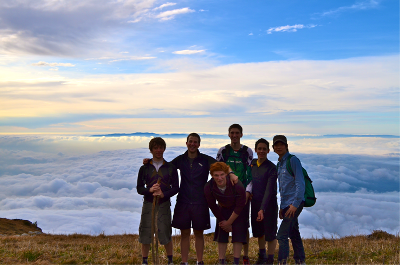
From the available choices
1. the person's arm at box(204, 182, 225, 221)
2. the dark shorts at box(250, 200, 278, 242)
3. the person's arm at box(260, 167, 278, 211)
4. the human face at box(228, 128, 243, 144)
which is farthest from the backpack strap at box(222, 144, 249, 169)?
the person's arm at box(204, 182, 225, 221)

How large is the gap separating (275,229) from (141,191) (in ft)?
8.98

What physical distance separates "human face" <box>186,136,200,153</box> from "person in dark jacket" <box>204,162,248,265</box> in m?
0.72

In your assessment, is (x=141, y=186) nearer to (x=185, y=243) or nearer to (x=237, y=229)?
(x=185, y=243)

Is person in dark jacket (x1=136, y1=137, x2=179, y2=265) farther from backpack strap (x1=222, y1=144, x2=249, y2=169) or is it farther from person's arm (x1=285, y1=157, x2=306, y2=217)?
person's arm (x1=285, y1=157, x2=306, y2=217)

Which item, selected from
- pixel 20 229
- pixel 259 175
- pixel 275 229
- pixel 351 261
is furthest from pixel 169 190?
pixel 20 229

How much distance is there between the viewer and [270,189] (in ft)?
18.5

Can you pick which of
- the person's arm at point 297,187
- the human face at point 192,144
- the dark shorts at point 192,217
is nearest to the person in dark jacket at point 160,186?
the dark shorts at point 192,217

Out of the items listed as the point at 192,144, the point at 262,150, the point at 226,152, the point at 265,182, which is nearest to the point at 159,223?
the point at 192,144

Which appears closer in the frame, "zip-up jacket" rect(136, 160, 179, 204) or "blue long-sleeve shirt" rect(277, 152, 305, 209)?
"blue long-sleeve shirt" rect(277, 152, 305, 209)

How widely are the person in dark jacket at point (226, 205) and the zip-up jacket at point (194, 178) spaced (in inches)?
14.6

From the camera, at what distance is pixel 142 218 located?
5.85 m

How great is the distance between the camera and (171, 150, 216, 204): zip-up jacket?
18.5ft

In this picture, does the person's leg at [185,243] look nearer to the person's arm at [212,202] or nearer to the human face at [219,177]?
the person's arm at [212,202]

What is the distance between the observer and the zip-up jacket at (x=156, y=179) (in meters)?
→ 5.73
